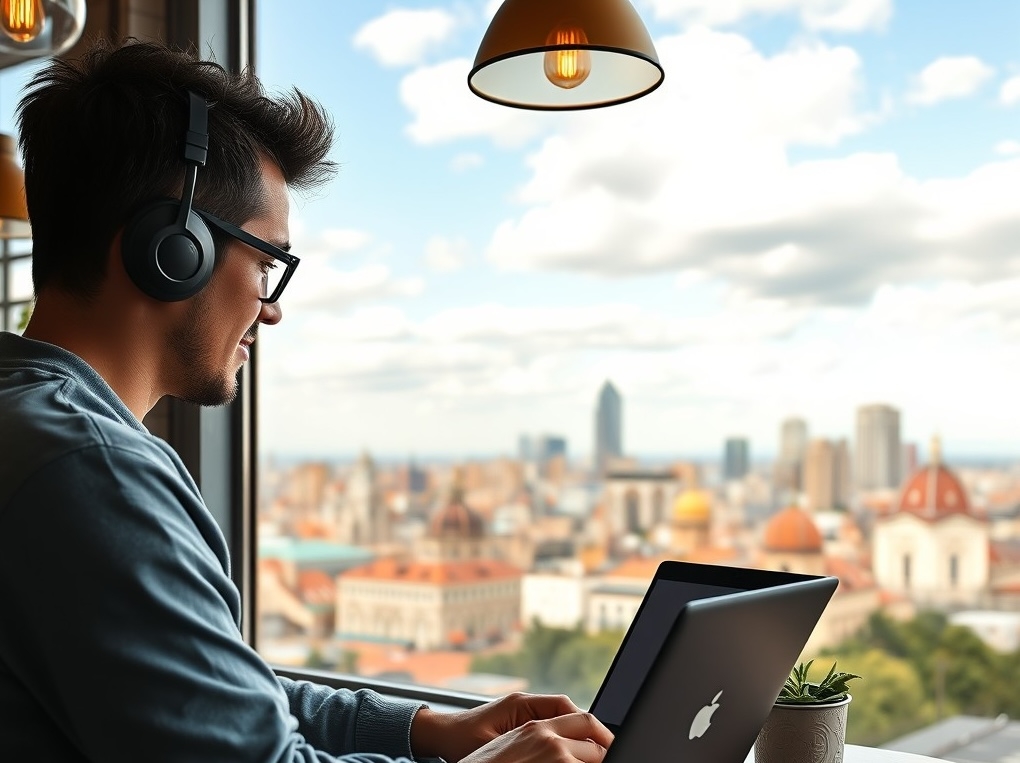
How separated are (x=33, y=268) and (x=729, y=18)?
9515mm

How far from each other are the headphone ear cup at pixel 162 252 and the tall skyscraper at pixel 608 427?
53.1 ft

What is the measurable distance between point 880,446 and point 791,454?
2.04 m

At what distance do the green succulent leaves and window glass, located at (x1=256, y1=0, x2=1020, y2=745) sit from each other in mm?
7062

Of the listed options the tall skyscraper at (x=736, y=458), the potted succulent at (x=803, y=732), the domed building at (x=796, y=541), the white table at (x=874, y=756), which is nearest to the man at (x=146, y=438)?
the potted succulent at (x=803, y=732)

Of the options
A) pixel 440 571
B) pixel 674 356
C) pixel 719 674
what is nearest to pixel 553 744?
pixel 719 674

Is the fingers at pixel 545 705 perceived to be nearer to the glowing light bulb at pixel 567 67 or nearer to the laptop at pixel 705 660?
the laptop at pixel 705 660

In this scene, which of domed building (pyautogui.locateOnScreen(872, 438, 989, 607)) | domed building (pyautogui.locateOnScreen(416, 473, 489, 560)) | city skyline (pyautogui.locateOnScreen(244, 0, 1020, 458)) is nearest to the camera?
city skyline (pyautogui.locateOnScreen(244, 0, 1020, 458))

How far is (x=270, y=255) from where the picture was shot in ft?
3.40

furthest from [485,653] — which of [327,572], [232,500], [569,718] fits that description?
[569,718]

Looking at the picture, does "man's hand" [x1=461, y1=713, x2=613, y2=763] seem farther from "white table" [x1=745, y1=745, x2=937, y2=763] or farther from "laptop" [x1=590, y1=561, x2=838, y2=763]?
"white table" [x1=745, y1=745, x2=937, y2=763]

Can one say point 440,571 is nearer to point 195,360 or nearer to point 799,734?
point 799,734

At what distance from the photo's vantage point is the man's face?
987mm

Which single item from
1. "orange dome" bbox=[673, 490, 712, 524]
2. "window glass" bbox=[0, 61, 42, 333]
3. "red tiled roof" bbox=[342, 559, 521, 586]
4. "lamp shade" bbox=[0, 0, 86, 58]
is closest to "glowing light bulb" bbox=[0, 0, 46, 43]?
"lamp shade" bbox=[0, 0, 86, 58]

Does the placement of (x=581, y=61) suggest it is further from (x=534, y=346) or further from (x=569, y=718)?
(x=534, y=346)
